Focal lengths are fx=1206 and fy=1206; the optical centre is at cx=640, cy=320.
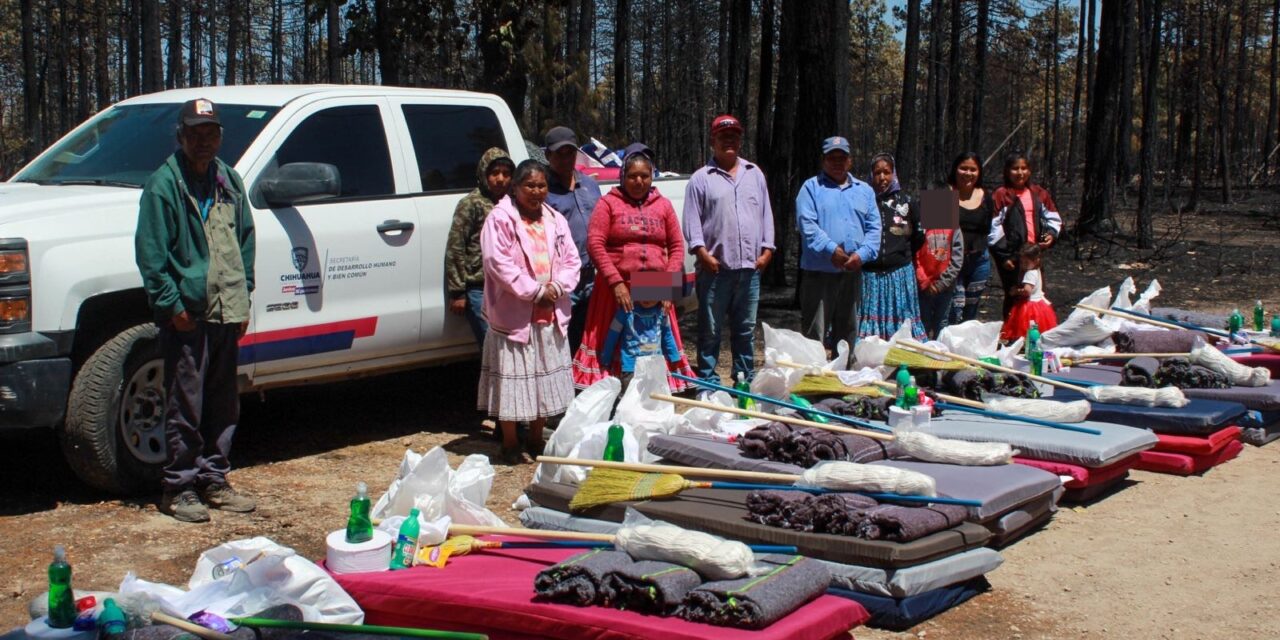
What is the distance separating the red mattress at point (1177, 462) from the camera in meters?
7.21

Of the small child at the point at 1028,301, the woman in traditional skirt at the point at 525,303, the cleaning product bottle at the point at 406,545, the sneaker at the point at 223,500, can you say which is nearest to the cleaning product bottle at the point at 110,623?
the cleaning product bottle at the point at 406,545

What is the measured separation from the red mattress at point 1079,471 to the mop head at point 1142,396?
91 centimetres

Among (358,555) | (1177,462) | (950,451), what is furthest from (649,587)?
(1177,462)

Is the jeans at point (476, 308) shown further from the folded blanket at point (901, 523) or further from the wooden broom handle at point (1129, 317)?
the wooden broom handle at point (1129, 317)

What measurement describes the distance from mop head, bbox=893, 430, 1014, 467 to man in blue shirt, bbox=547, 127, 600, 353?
2647 millimetres

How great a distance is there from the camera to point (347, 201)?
710 cm

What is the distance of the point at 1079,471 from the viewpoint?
6.39 metres

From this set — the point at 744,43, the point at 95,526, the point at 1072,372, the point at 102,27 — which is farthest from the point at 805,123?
the point at 102,27

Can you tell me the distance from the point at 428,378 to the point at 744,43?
16.6 m

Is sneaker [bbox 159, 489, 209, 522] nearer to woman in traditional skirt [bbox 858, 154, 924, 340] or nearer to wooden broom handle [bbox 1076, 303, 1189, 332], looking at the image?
woman in traditional skirt [bbox 858, 154, 924, 340]

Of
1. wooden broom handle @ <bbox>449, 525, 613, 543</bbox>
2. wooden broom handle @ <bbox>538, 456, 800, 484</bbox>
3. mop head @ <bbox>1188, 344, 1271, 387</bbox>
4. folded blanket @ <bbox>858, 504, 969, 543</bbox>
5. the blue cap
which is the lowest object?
wooden broom handle @ <bbox>449, 525, 613, 543</bbox>

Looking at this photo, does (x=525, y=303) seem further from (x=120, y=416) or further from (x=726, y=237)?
(x=120, y=416)

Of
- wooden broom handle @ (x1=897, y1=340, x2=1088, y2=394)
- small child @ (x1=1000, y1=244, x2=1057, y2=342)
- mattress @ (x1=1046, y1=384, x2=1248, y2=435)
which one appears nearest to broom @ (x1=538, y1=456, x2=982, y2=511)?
wooden broom handle @ (x1=897, y1=340, x2=1088, y2=394)

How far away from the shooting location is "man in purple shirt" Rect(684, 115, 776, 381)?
8.27 m
